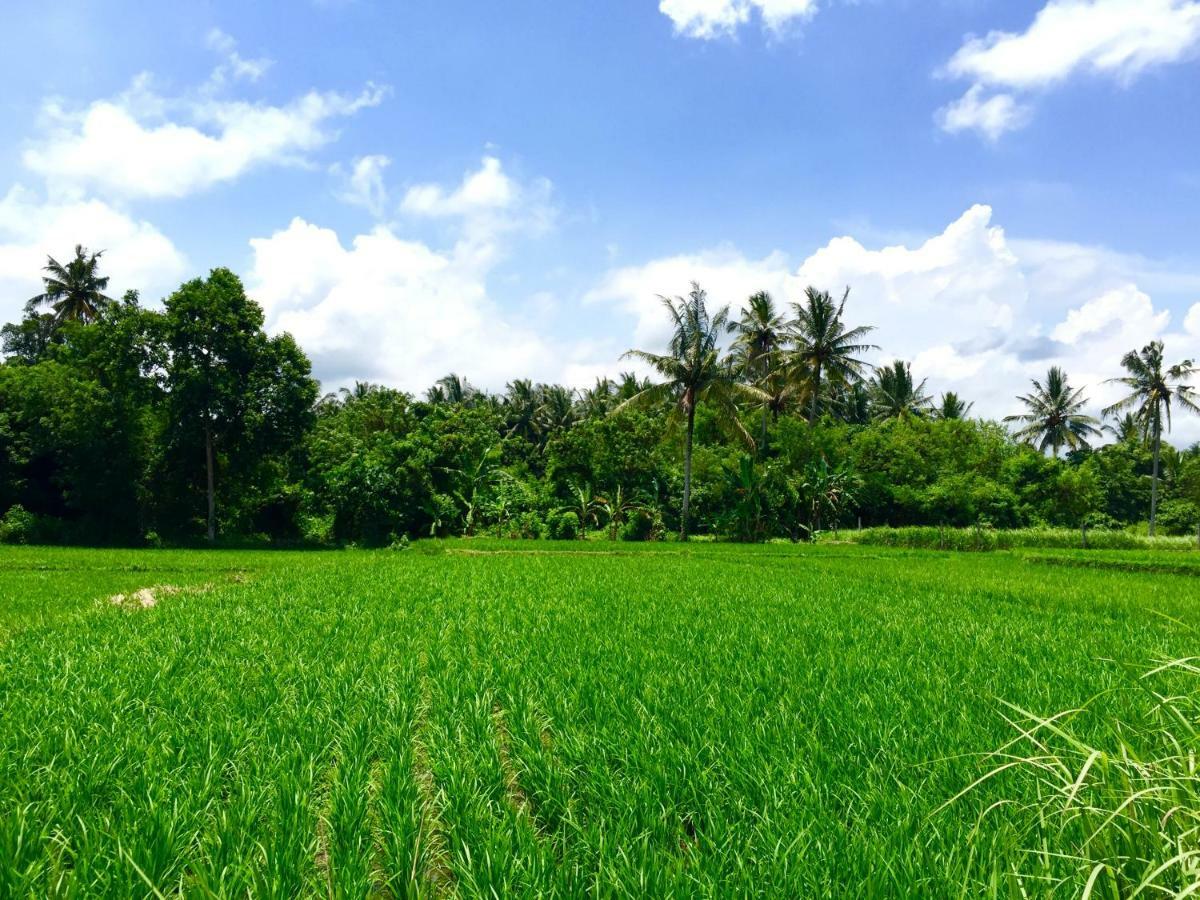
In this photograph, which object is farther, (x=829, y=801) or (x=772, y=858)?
(x=829, y=801)

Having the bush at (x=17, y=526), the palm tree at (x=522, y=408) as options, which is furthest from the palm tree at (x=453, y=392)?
the bush at (x=17, y=526)

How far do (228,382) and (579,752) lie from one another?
67.9ft

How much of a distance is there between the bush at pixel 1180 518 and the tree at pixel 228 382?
Result: 142 feet

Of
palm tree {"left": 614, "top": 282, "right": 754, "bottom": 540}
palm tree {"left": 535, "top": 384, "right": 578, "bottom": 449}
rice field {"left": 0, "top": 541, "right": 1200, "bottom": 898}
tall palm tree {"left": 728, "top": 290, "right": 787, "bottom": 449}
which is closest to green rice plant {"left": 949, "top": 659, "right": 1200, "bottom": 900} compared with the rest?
rice field {"left": 0, "top": 541, "right": 1200, "bottom": 898}

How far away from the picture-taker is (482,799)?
2.75 m

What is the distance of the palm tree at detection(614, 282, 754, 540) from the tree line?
8 centimetres

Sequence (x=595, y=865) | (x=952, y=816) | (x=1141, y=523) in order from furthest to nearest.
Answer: (x=1141, y=523), (x=952, y=816), (x=595, y=865)

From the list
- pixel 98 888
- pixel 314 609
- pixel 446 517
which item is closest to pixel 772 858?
pixel 98 888

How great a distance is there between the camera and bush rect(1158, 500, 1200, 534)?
33.5 meters

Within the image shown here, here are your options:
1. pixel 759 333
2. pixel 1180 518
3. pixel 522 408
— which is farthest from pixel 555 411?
pixel 1180 518

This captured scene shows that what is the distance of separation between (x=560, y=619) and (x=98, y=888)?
16.9 feet

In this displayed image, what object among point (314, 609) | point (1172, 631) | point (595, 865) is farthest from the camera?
point (314, 609)

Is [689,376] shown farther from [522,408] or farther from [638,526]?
[522,408]

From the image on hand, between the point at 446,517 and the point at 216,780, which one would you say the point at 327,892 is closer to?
the point at 216,780
